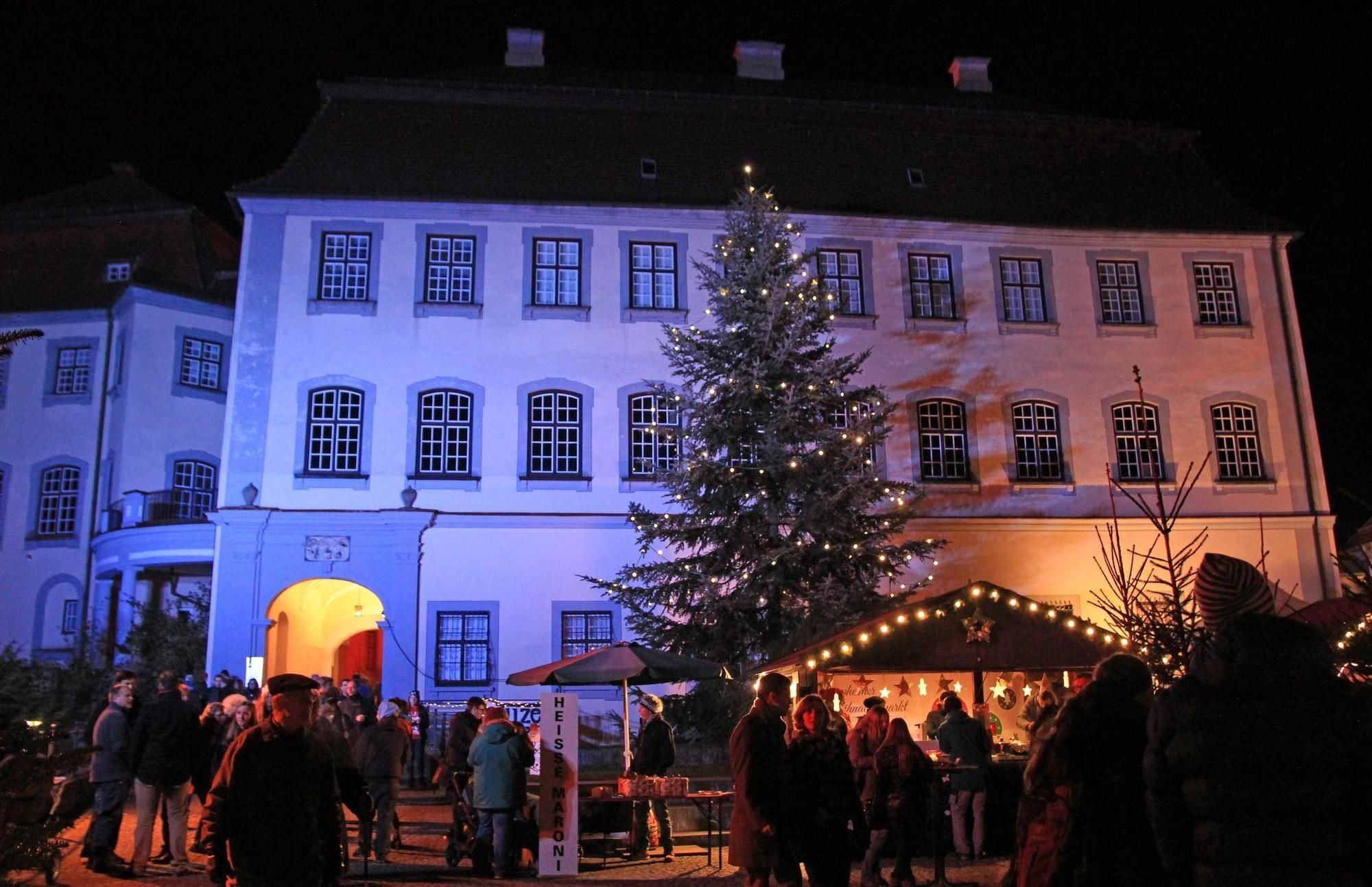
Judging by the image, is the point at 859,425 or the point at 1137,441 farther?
the point at 1137,441

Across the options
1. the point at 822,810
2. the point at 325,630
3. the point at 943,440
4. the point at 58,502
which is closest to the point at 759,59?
the point at 943,440

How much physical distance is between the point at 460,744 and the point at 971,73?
83.6 ft

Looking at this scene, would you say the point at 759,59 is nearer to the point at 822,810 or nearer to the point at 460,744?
the point at 460,744

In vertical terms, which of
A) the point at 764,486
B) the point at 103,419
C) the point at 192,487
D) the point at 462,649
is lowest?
the point at 462,649

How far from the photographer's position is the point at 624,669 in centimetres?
1354

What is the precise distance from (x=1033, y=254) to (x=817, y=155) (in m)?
5.20

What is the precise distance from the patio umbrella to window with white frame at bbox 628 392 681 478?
9398mm

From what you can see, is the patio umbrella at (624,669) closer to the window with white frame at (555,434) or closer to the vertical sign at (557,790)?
the vertical sign at (557,790)

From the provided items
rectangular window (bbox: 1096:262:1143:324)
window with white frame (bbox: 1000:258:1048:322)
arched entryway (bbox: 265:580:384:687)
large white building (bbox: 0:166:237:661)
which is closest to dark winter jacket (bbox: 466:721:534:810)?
arched entryway (bbox: 265:580:384:687)

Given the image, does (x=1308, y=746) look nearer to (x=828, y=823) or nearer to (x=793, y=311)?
(x=828, y=823)

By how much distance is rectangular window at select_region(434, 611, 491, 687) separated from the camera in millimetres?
22328

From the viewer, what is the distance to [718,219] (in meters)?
24.9

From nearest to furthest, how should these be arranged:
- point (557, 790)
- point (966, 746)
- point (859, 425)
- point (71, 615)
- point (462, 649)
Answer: point (557, 790)
point (966, 746)
point (859, 425)
point (462, 649)
point (71, 615)

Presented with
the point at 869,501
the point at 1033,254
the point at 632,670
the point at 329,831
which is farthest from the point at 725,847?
the point at 1033,254
